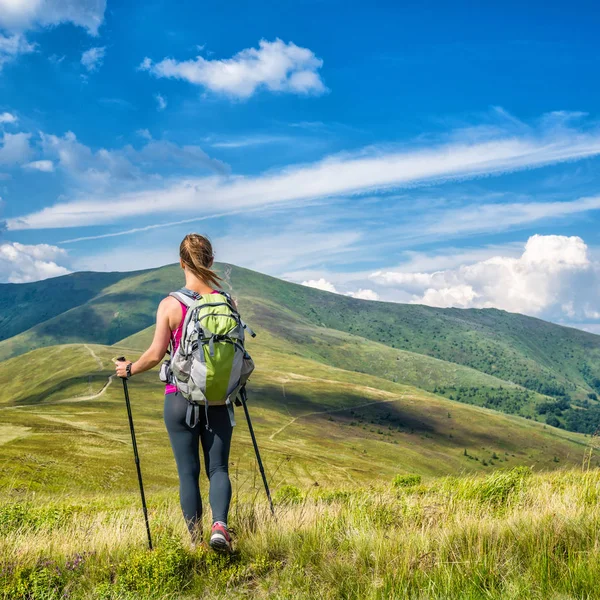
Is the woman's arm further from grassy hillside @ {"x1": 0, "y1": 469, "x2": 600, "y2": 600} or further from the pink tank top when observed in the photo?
grassy hillside @ {"x1": 0, "y1": 469, "x2": 600, "y2": 600}


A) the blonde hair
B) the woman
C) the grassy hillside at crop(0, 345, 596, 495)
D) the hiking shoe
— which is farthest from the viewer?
the grassy hillside at crop(0, 345, 596, 495)

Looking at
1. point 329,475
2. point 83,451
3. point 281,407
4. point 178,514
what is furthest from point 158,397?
point 178,514

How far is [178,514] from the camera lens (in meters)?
7.50

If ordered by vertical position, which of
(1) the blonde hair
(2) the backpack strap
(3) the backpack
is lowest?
(3) the backpack

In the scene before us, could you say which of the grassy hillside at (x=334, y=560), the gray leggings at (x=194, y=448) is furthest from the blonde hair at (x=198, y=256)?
the grassy hillside at (x=334, y=560)

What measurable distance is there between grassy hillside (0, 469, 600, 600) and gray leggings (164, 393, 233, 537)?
380 millimetres

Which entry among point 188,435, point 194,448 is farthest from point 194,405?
point 194,448

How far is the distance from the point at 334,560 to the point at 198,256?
3604mm

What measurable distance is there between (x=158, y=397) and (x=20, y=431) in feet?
287

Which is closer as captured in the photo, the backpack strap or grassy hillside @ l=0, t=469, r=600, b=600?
grassy hillside @ l=0, t=469, r=600, b=600

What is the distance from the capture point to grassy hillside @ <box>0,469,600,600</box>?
14.9 ft

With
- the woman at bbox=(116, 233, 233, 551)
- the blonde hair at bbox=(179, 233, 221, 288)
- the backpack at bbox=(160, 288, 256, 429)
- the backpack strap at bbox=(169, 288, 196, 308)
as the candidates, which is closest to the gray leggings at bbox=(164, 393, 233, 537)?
the woman at bbox=(116, 233, 233, 551)

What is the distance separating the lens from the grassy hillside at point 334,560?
14.9 feet

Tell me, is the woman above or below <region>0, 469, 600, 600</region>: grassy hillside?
above
